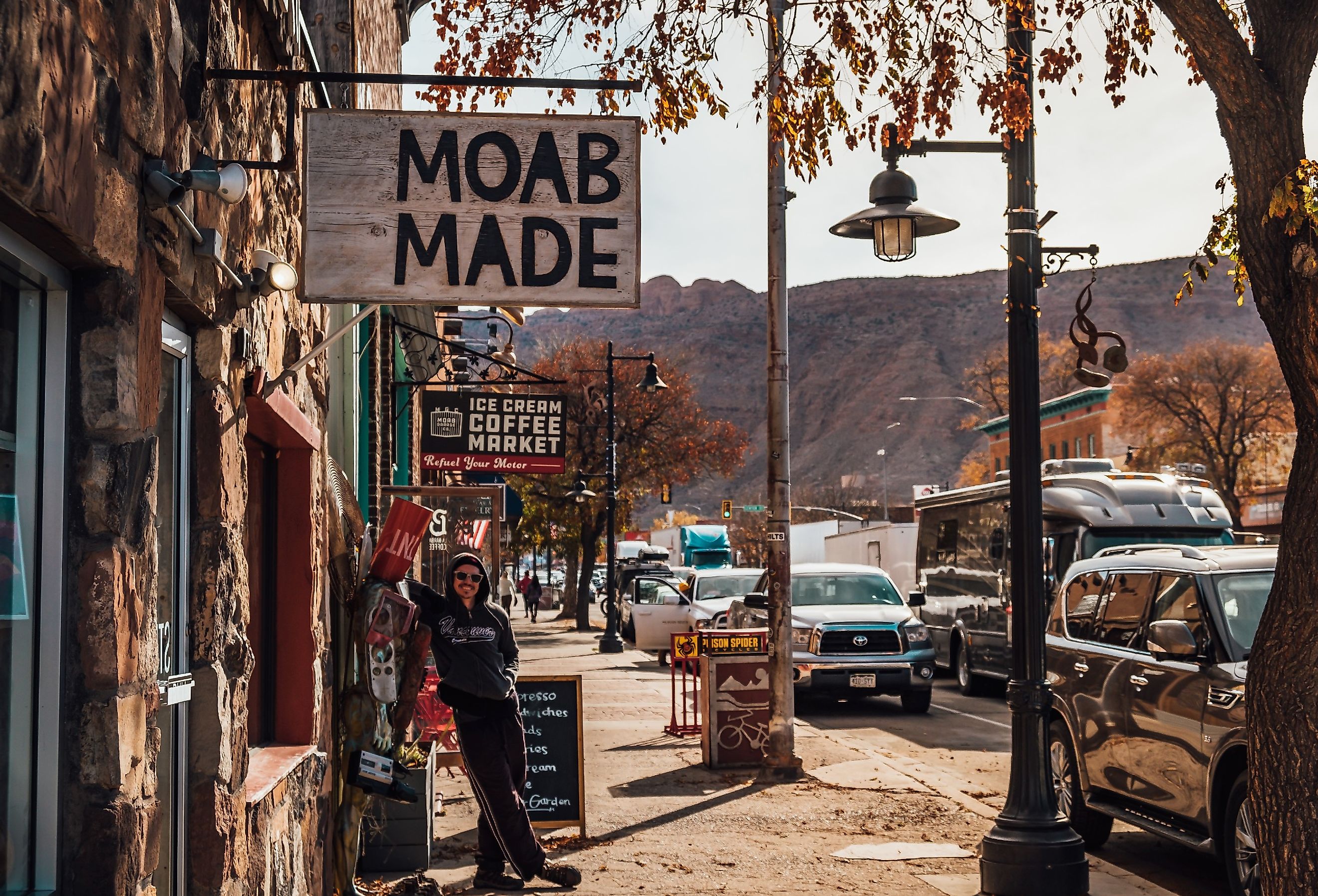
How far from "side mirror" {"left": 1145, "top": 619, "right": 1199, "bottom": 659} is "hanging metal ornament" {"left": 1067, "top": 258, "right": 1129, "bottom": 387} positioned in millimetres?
2072

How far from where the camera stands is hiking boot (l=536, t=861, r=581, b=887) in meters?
7.95

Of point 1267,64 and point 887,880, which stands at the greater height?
point 1267,64

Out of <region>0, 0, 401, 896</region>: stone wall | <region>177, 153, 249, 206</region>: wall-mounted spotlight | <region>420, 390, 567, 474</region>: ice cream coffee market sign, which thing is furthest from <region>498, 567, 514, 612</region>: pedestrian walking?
<region>177, 153, 249, 206</region>: wall-mounted spotlight

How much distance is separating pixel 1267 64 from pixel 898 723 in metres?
13.3

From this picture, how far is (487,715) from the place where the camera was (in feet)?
26.9

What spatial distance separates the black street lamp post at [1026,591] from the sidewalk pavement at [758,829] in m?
0.36

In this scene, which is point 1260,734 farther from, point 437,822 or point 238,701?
point 437,822

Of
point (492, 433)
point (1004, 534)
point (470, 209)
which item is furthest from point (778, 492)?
point (1004, 534)

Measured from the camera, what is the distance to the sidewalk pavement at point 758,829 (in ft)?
27.2

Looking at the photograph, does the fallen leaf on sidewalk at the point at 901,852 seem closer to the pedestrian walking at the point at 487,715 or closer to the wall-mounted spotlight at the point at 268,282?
the pedestrian walking at the point at 487,715

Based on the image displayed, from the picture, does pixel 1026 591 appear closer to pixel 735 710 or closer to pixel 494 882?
pixel 494 882

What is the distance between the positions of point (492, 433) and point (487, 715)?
998 cm

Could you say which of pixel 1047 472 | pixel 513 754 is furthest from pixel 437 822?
pixel 1047 472

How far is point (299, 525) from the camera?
22.3 ft
